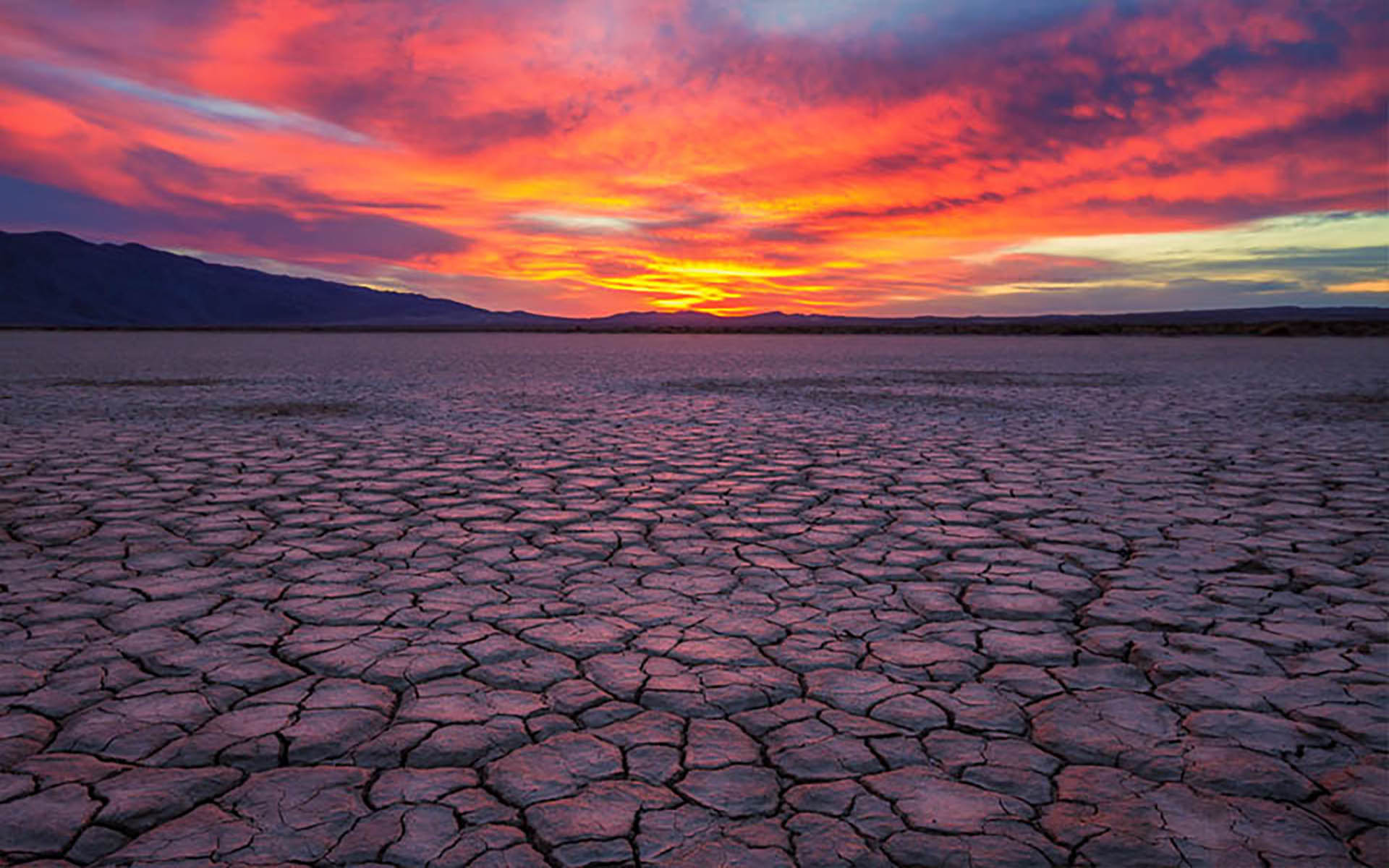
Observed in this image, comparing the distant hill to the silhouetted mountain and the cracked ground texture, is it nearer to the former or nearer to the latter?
the silhouetted mountain

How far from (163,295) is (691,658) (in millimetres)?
169379

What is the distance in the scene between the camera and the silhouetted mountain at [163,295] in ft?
421

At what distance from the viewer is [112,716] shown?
197cm

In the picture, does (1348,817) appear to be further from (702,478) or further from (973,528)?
(702,478)

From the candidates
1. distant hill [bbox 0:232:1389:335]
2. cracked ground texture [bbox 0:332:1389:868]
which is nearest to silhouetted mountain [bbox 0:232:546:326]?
distant hill [bbox 0:232:1389:335]

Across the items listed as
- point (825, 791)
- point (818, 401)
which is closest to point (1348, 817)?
point (825, 791)

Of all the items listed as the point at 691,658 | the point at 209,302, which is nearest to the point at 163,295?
the point at 209,302

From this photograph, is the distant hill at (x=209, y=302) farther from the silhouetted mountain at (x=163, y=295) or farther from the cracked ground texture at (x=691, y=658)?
the cracked ground texture at (x=691, y=658)

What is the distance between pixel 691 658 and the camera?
2357 millimetres

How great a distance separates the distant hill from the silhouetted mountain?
18 centimetres

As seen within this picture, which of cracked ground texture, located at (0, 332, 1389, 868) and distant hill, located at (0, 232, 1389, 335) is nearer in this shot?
cracked ground texture, located at (0, 332, 1389, 868)

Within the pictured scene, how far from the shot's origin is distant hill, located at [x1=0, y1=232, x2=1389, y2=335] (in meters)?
118

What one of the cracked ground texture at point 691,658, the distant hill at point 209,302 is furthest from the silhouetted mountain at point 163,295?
the cracked ground texture at point 691,658

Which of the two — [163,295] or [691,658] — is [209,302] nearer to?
[163,295]
